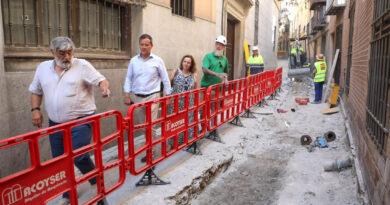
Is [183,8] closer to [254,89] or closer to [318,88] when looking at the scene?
[254,89]

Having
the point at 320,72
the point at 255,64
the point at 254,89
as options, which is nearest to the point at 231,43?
the point at 255,64

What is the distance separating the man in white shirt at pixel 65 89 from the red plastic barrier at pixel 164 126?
0.47 m

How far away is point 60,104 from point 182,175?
1.83 metres

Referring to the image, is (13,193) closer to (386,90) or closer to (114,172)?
(114,172)

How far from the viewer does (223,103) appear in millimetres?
6332

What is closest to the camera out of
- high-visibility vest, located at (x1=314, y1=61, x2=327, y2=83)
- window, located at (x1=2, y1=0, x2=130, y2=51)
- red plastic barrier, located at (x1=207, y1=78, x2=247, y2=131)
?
window, located at (x1=2, y1=0, x2=130, y2=51)

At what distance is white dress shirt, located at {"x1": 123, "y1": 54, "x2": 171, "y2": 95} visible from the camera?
14.7 ft

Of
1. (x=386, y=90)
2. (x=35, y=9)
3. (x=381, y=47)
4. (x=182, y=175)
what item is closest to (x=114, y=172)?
(x=182, y=175)

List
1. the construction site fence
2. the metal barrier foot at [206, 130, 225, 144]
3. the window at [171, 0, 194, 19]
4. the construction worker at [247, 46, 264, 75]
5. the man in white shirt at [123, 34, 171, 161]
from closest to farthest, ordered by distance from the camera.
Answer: the construction site fence → the man in white shirt at [123, 34, 171, 161] → the metal barrier foot at [206, 130, 225, 144] → the window at [171, 0, 194, 19] → the construction worker at [247, 46, 264, 75]

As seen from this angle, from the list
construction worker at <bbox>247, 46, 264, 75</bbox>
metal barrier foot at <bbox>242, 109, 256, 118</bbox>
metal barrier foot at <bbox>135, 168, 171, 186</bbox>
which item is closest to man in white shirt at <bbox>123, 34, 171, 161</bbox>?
metal barrier foot at <bbox>135, 168, 171, 186</bbox>

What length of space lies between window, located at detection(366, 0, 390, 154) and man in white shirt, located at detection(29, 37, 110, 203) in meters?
2.90

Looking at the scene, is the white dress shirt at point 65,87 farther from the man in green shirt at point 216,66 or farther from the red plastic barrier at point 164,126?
the man in green shirt at point 216,66

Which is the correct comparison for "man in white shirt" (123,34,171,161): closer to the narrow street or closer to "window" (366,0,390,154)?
the narrow street

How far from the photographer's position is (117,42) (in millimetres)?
6047
